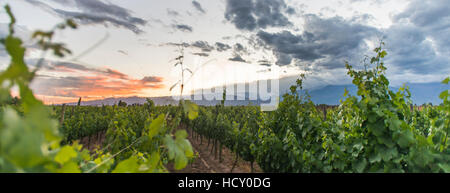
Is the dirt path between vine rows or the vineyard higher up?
the vineyard

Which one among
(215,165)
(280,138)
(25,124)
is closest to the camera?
(25,124)

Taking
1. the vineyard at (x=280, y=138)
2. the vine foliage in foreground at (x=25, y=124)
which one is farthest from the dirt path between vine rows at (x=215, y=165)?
the vine foliage in foreground at (x=25, y=124)

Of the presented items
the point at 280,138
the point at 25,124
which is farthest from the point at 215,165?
the point at 25,124

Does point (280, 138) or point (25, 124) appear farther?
point (280, 138)

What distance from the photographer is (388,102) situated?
10.8 feet

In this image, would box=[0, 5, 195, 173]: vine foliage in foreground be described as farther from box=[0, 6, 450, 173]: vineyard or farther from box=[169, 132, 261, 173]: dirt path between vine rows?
box=[169, 132, 261, 173]: dirt path between vine rows

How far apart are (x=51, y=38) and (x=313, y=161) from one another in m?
4.72

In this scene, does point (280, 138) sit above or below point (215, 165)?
above

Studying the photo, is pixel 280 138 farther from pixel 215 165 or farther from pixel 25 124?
pixel 25 124

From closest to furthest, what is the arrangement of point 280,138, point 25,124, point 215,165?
point 25,124, point 280,138, point 215,165

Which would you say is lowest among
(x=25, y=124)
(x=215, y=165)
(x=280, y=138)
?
(x=215, y=165)

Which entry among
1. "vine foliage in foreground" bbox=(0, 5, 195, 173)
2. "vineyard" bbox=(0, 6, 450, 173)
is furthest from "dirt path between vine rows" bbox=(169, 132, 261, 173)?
"vine foliage in foreground" bbox=(0, 5, 195, 173)

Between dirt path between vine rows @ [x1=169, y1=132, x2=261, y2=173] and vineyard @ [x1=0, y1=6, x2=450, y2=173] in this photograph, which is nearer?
vineyard @ [x1=0, y1=6, x2=450, y2=173]
